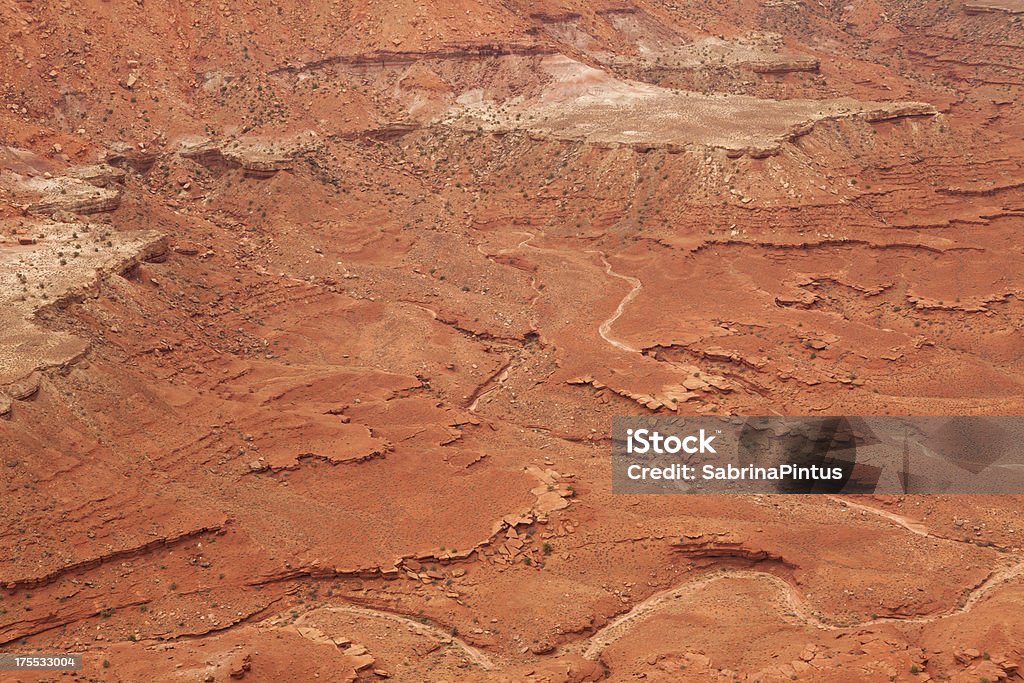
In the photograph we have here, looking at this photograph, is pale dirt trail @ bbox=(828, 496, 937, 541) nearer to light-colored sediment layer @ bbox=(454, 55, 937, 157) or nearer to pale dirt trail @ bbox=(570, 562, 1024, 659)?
pale dirt trail @ bbox=(570, 562, 1024, 659)

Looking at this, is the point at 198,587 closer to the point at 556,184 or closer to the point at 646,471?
the point at 646,471

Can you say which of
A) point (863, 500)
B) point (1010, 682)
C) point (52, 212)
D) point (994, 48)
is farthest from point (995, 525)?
point (994, 48)

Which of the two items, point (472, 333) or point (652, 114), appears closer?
point (472, 333)

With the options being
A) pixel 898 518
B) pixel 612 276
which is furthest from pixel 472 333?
pixel 898 518

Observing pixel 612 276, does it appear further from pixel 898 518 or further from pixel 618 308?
pixel 898 518

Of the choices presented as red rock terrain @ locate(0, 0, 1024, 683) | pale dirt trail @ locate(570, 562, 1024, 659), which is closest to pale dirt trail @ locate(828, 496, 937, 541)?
red rock terrain @ locate(0, 0, 1024, 683)

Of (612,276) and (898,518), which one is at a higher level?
(612,276)

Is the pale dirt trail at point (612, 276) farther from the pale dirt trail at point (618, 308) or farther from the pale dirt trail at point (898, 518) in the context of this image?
the pale dirt trail at point (898, 518)
